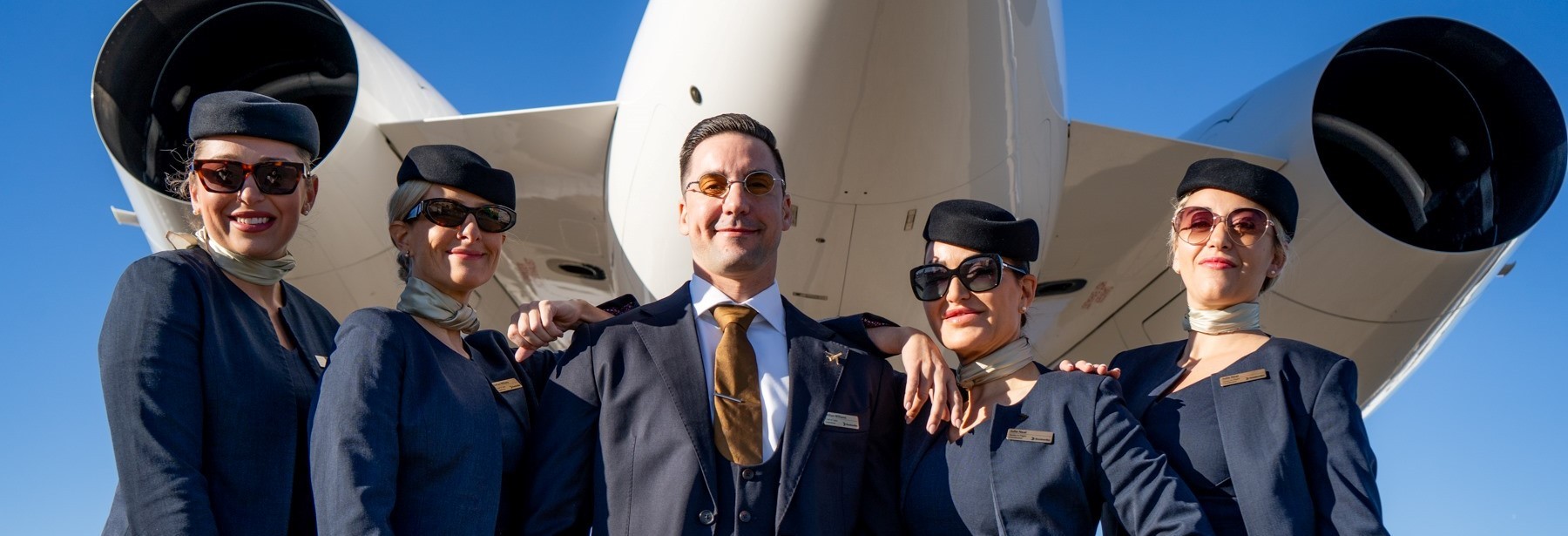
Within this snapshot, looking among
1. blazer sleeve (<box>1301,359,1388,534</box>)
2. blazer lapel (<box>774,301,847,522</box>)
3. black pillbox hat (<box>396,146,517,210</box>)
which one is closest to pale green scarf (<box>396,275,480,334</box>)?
black pillbox hat (<box>396,146,517,210</box>)

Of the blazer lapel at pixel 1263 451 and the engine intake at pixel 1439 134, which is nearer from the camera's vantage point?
the blazer lapel at pixel 1263 451

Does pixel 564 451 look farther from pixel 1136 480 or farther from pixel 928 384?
pixel 1136 480

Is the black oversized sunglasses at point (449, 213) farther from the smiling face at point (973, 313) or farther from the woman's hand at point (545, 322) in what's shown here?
the smiling face at point (973, 313)

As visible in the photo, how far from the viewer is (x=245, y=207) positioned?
3.89 metres

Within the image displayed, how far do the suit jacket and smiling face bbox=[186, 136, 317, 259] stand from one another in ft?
2.97

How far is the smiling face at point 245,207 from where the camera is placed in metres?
3.90

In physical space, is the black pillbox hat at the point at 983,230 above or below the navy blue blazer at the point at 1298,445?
above

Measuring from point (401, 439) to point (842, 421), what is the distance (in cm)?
119

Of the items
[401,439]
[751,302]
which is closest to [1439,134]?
[751,302]

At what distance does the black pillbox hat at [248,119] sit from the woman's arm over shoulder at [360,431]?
0.68 m

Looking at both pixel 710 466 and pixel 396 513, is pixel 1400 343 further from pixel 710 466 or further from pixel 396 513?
pixel 396 513

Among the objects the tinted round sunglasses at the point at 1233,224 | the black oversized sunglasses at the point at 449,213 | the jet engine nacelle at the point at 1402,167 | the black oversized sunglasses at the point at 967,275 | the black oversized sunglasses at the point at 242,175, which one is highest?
the jet engine nacelle at the point at 1402,167

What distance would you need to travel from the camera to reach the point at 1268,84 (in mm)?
A: 8828

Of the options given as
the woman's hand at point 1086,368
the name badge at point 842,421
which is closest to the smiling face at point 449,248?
the name badge at point 842,421
